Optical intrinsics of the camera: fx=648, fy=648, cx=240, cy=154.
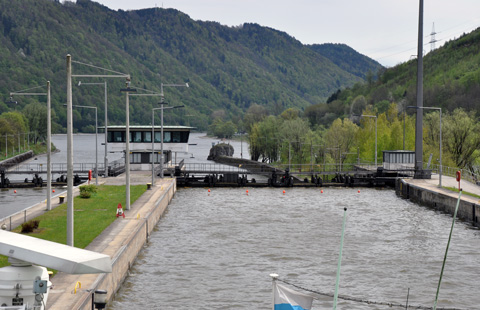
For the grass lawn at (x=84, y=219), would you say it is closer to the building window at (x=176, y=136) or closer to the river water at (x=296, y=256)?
the river water at (x=296, y=256)

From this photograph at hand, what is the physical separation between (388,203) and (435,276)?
34.0 metres

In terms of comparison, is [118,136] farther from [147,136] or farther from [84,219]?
[84,219]

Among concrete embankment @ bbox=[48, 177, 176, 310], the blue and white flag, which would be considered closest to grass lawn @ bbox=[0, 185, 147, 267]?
concrete embankment @ bbox=[48, 177, 176, 310]

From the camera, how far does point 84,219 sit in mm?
41688

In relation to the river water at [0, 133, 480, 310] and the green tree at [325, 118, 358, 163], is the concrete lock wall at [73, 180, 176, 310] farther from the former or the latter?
the green tree at [325, 118, 358, 163]

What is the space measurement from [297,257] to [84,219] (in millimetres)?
13945

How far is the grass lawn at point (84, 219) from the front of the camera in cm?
3416

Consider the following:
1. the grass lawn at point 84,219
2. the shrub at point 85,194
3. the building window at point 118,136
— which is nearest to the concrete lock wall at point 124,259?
the grass lawn at point 84,219

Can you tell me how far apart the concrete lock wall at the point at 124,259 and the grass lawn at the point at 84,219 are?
2143 mm

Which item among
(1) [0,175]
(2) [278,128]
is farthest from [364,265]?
(2) [278,128]

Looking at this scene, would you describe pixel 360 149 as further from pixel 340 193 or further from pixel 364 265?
pixel 364 265

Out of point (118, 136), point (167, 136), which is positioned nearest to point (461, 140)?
point (167, 136)

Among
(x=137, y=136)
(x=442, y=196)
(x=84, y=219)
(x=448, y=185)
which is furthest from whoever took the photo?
(x=137, y=136)

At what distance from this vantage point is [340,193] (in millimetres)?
77812
